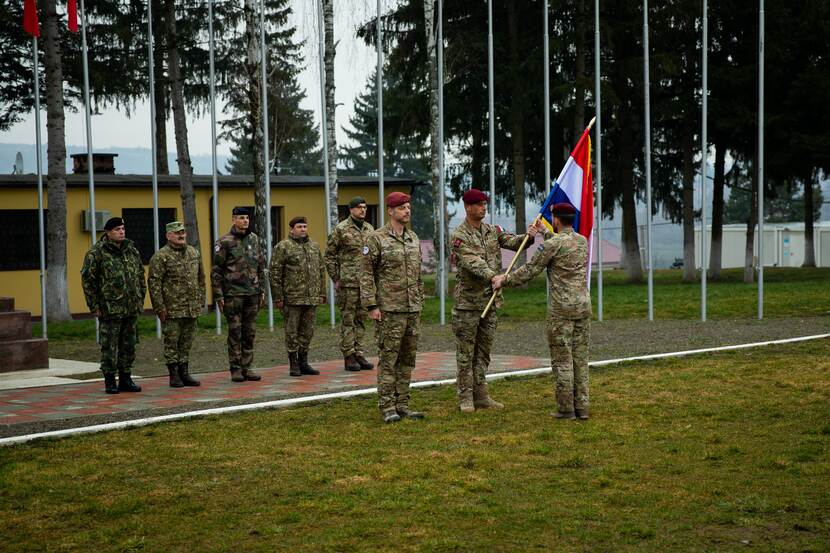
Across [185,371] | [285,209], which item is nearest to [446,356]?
[185,371]

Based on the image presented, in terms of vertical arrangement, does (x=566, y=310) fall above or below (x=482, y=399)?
above

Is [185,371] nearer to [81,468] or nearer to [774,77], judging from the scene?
[81,468]

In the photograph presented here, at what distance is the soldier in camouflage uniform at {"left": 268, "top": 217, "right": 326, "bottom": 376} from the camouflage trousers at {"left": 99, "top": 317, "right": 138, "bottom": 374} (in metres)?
1.85

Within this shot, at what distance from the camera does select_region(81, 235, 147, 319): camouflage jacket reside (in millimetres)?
11859

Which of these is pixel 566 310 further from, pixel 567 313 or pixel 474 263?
pixel 474 263

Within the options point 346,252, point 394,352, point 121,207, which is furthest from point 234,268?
point 121,207

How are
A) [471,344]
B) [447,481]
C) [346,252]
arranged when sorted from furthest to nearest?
[346,252] < [471,344] < [447,481]

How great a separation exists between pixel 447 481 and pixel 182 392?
5442 mm

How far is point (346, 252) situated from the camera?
13.5 meters

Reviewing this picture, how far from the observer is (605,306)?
83.0 feet

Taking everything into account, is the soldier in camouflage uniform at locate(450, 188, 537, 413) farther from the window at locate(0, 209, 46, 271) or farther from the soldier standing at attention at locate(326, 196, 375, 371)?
the window at locate(0, 209, 46, 271)

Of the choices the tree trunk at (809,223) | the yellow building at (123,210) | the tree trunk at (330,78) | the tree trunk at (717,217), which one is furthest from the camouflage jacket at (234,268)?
the tree trunk at (809,223)

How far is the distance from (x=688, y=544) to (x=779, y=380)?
6480 millimetres

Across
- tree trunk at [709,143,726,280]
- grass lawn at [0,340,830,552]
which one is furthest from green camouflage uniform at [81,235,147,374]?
tree trunk at [709,143,726,280]
